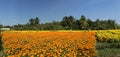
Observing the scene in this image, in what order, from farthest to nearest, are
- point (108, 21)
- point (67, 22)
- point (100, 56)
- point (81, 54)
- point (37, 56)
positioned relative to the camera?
point (67, 22) → point (108, 21) → point (100, 56) → point (81, 54) → point (37, 56)

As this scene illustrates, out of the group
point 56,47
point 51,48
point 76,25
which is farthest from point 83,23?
point 51,48

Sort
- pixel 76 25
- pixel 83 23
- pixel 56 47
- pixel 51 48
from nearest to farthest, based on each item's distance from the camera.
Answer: pixel 51 48
pixel 56 47
pixel 83 23
pixel 76 25

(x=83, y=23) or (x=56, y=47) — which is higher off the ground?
(x=83, y=23)

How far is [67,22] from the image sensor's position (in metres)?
57.9

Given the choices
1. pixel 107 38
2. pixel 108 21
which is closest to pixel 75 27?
pixel 108 21

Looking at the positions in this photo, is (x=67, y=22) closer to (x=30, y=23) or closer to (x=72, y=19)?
(x=72, y=19)

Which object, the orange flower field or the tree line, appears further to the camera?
the tree line

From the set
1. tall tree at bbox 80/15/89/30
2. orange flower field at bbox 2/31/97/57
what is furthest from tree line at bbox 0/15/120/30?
orange flower field at bbox 2/31/97/57

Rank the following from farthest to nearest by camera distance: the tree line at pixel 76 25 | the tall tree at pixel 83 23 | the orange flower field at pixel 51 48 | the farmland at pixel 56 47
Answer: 1. the tall tree at pixel 83 23
2. the tree line at pixel 76 25
3. the farmland at pixel 56 47
4. the orange flower field at pixel 51 48

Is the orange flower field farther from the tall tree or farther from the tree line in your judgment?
the tall tree

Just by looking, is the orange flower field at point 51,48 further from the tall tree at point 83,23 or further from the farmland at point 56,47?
the tall tree at point 83,23

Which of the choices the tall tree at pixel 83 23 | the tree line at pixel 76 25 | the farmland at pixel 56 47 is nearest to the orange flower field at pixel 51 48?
the farmland at pixel 56 47

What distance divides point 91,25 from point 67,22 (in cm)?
971

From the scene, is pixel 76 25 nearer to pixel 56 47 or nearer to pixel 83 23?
pixel 83 23
